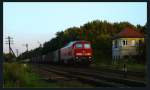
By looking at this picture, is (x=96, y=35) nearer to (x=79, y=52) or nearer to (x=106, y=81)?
(x=79, y=52)

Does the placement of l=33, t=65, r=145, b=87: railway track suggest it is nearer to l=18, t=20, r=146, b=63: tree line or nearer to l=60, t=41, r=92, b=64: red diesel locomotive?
l=60, t=41, r=92, b=64: red diesel locomotive

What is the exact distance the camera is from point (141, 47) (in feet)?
179

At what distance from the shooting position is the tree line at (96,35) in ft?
176

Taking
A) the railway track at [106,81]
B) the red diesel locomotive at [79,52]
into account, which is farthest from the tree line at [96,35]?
the railway track at [106,81]

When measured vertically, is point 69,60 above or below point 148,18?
below

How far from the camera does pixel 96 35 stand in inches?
2527

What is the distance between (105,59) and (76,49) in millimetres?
13162

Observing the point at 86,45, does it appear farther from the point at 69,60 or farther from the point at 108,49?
the point at 108,49

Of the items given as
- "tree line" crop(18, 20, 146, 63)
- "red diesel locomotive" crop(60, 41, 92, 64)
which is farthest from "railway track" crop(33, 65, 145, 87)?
"tree line" crop(18, 20, 146, 63)

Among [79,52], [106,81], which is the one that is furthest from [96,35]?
[106,81]

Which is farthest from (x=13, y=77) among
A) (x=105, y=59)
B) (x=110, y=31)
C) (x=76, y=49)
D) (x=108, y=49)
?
(x=110, y=31)

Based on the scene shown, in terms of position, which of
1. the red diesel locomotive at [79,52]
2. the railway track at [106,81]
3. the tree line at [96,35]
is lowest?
the railway track at [106,81]

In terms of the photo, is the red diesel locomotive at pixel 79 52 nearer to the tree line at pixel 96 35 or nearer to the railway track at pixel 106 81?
the tree line at pixel 96 35

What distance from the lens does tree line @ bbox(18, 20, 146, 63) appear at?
176ft
